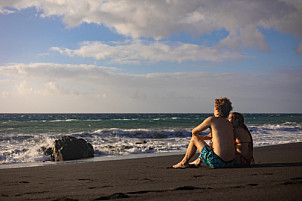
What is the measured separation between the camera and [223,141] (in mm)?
4613

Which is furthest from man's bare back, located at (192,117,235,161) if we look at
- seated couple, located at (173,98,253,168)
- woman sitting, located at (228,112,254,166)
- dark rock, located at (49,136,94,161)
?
dark rock, located at (49,136,94,161)

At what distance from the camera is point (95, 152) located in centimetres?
1115

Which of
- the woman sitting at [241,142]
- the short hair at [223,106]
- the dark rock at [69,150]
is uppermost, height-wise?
the short hair at [223,106]

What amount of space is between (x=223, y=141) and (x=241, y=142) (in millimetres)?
614

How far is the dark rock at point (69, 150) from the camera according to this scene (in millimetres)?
9508

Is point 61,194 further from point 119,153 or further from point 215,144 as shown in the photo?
point 119,153

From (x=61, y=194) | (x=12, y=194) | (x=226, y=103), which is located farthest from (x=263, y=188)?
(x=12, y=194)

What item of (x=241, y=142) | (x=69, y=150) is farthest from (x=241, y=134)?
(x=69, y=150)

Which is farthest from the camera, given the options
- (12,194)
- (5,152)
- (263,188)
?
(5,152)

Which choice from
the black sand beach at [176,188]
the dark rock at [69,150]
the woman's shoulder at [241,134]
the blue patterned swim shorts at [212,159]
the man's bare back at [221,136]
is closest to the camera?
the black sand beach at [176,188]

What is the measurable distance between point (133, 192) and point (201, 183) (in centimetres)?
99

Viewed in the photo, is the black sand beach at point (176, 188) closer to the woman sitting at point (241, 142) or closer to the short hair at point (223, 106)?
the woman sitting at point (241, 142)

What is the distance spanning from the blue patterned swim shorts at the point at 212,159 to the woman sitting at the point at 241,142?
0.34m

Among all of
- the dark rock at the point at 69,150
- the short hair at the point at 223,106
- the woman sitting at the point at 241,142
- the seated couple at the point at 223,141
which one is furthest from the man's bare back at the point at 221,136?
the dark rock at the point at 69,150
